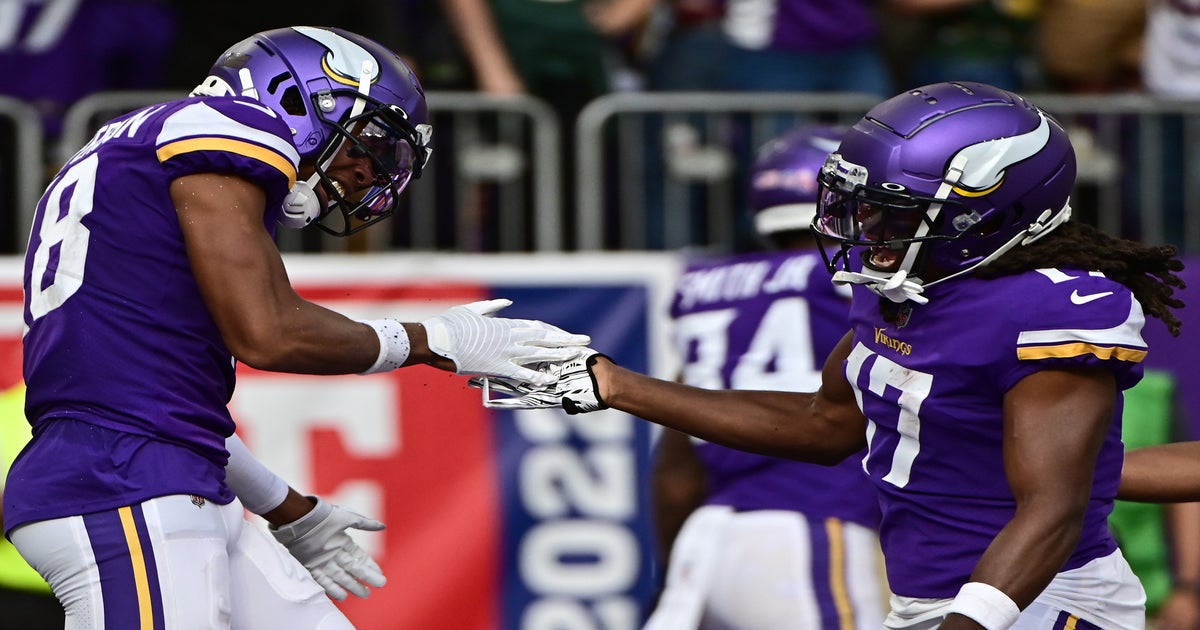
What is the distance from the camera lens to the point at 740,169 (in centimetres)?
688

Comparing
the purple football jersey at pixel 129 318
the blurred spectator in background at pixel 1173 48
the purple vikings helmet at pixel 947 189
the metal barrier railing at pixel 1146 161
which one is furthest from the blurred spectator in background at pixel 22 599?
the blurred spectator in background at pixel 1173 48

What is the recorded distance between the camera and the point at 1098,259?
11.3ft

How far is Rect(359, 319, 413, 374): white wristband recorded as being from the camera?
3.50 m

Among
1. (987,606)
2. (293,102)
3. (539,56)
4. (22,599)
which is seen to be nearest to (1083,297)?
(987,606)

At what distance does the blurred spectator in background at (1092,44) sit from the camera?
7215mm

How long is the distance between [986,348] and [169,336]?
1598mm

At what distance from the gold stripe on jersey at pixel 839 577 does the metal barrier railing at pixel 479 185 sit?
2.37 meters

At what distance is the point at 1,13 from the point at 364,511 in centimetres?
243

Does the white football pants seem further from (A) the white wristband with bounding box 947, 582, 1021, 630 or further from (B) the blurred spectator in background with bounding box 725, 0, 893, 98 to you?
(B) the blurred spectator in background with bounding box 725, 0, 893, 98

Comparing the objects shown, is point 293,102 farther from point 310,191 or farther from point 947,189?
point 947,189

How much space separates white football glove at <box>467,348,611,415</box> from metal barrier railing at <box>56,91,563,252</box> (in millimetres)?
2994

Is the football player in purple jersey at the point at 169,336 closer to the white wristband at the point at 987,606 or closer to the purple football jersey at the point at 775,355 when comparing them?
the white wristband at the point at 987,606

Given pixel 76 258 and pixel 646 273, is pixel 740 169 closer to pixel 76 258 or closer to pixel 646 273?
pixel 646 273

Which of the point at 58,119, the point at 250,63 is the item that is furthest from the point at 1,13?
the point at 250,63
